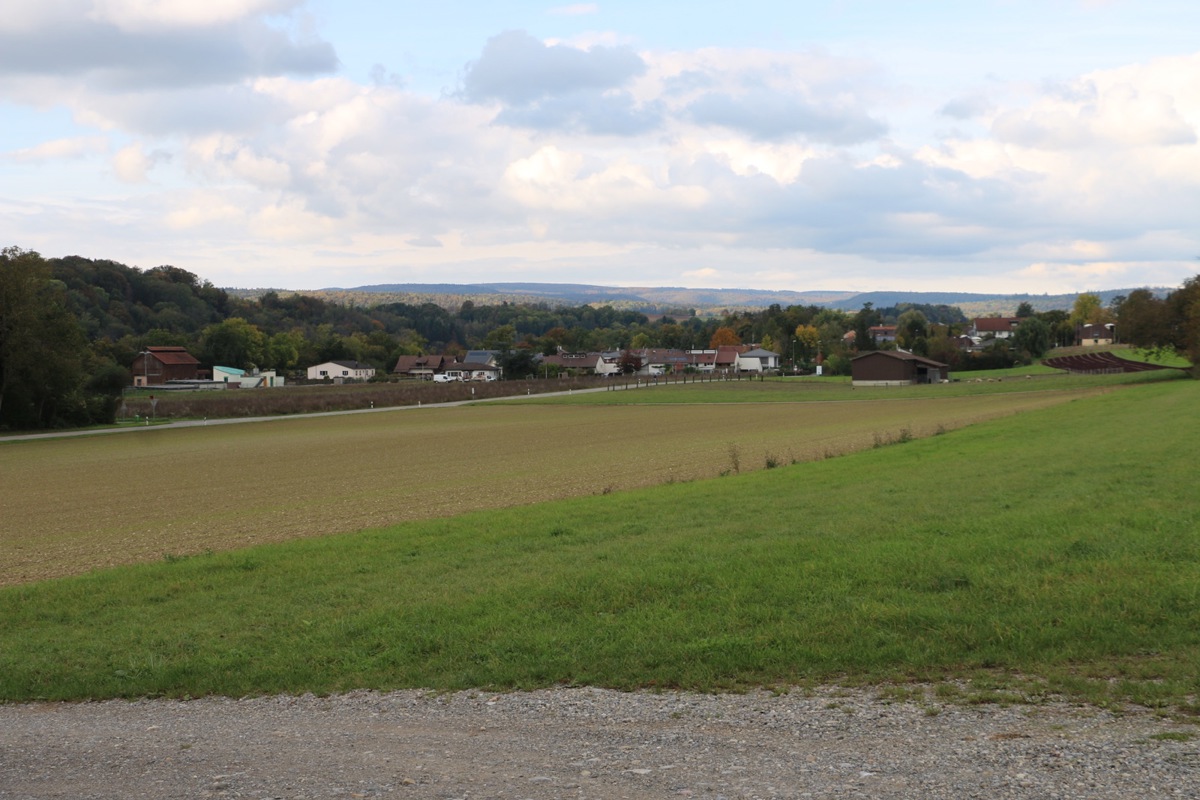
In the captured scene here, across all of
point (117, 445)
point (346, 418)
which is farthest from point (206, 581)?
point (346, 418)

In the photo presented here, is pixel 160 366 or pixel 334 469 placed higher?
pixel 334 469

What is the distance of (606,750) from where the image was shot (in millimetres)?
7285

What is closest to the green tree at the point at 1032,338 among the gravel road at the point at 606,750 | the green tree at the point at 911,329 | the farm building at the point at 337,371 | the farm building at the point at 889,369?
the green tree at the point at 911,329

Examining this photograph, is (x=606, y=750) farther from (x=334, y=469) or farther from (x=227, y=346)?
(x=227, y=346)

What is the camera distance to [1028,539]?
13312 mm

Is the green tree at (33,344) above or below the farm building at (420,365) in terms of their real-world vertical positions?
above

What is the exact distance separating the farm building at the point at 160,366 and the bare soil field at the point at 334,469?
65.1 m

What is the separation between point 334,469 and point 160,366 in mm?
104713

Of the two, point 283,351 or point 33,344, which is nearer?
point 33,344

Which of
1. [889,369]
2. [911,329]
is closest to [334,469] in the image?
[889,369]

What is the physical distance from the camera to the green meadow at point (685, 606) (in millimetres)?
9148

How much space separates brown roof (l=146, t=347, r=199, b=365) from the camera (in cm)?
13186

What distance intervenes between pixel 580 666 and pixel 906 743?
3.34 m

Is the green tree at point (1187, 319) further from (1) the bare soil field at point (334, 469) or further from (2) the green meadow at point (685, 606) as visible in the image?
(2) the green meadow at point (685, 606)
